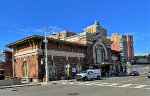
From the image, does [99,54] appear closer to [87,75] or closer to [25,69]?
[87,75]

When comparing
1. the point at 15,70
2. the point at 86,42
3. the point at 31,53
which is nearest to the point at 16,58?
the point at 15,70

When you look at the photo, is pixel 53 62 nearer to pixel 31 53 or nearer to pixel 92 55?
pixel 31 53

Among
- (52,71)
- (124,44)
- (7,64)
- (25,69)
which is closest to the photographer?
(52,71)

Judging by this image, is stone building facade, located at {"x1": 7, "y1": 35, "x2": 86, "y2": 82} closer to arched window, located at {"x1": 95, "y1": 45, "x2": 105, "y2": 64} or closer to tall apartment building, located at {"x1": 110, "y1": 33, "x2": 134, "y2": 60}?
arched window, located at {"x1": 95, "y1": 45, "x2": 105, "y2": 64}

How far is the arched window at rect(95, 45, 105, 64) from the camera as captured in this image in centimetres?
6266

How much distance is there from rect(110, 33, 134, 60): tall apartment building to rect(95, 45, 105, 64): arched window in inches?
2176

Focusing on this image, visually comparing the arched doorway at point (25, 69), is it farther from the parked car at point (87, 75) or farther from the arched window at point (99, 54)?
the arched window at point (99, 54)

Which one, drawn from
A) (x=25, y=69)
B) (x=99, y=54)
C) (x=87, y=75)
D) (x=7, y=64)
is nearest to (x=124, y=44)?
(x=99, y=54)

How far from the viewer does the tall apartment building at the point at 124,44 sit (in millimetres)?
121188

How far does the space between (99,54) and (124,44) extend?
64.7 m

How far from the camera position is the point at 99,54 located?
6359 cm

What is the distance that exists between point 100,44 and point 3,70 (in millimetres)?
23303

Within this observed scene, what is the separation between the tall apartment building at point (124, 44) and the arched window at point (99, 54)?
5527 centimetres

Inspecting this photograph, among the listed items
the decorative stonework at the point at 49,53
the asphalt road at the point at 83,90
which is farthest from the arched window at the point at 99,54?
the asphalt road at the point at 83,90
